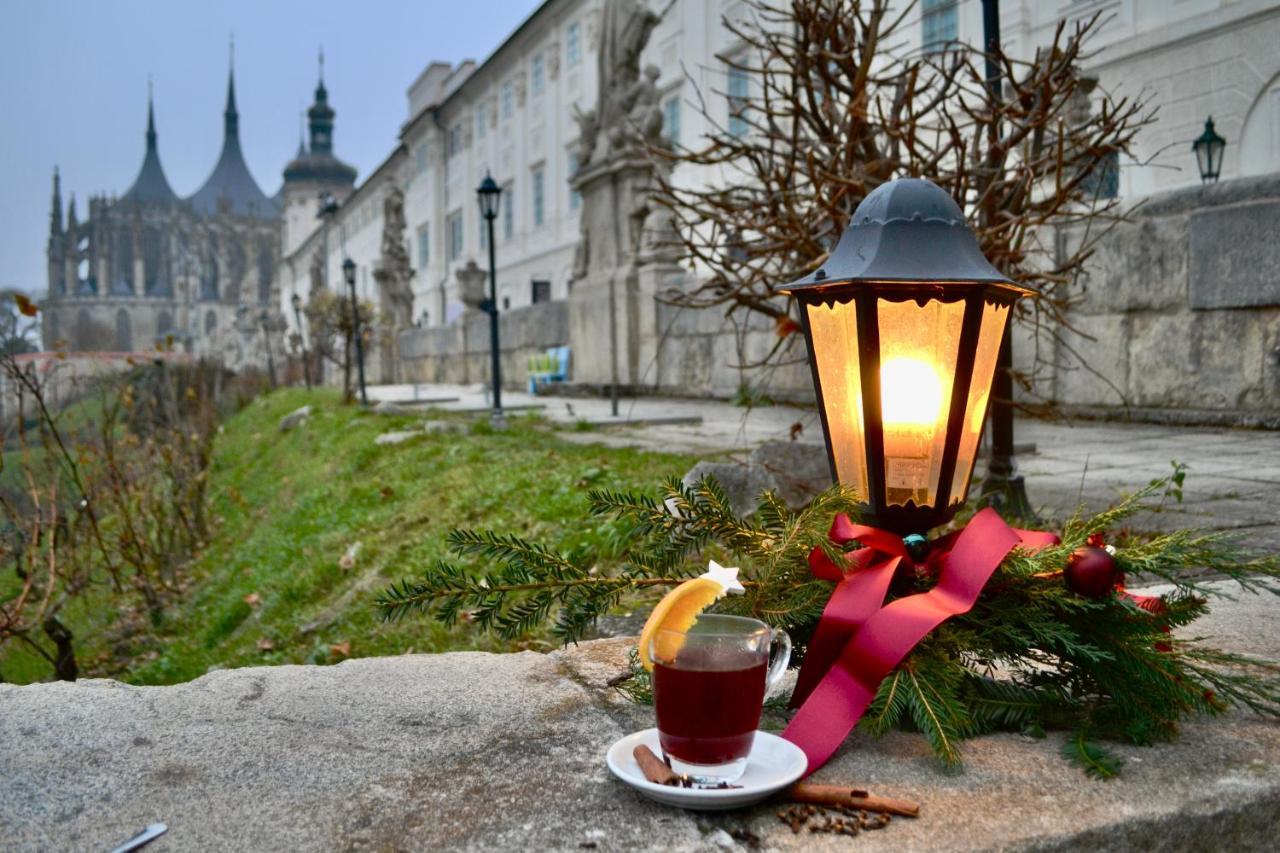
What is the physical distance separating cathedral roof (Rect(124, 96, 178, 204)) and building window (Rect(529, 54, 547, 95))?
85.2 m

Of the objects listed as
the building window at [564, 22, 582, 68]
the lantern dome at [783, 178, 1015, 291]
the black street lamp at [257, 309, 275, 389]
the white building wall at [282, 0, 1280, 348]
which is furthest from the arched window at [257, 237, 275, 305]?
the lantern dome at [783, 178, 1015, 291]

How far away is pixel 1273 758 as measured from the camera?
1530 mm

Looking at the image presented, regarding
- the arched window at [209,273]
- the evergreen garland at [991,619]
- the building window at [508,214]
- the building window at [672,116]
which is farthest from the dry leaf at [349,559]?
the arched window at [209,273]

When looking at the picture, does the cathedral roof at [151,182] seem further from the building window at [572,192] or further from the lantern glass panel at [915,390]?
the lantern glass panel at [915,390]

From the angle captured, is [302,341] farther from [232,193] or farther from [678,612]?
[232,193]

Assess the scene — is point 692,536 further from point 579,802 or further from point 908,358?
point 579,802

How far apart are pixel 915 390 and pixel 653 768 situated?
32.4 inches

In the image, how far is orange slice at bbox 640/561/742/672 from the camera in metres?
1.42

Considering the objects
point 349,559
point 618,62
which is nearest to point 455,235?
point 618,62

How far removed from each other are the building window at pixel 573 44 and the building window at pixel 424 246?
15173 mm

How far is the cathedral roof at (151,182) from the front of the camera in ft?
362

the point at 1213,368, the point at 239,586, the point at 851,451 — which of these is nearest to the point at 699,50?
the point at 1213,368

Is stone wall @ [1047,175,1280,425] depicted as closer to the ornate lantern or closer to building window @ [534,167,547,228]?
the ornate lantern

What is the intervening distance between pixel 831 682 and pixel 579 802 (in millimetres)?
445
